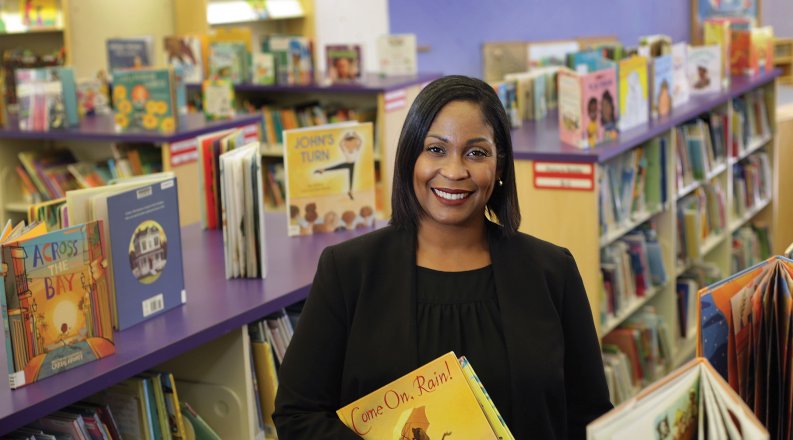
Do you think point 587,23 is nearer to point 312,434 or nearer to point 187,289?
point 187,289

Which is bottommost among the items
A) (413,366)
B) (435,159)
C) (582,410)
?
(582,410)

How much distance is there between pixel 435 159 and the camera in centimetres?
175

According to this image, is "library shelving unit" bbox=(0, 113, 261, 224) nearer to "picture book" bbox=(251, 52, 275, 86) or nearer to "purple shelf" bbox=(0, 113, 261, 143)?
"purple shelf" bbox=(0, 113, 261, 143)

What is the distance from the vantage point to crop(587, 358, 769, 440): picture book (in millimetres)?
1180

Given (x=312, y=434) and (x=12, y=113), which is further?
(x=12, y=113)

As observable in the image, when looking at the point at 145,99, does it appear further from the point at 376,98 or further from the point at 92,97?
the point at 376,98

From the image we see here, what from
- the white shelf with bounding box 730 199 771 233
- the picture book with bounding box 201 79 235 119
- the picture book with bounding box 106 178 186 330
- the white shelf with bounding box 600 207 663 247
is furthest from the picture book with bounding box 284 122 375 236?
the white shelf with bounding box 730 199 771 233

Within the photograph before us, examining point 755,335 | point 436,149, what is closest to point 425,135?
point 436,149

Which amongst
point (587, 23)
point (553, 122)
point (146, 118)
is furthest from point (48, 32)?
point (587, 23)

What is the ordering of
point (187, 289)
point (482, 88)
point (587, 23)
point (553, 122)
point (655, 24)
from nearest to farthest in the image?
1. point (482, 88)
2. point (187, 289)
3. point (553, 122)
4. point (587, 23)
5. point (655, 24)

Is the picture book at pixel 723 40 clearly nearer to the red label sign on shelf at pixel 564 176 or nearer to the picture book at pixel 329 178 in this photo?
the red label sign on shelf at pixel 564 176

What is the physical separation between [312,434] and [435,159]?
51 cm

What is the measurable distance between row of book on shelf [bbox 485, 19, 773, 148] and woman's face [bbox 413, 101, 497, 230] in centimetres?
250

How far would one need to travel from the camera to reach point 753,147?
6395 mm
